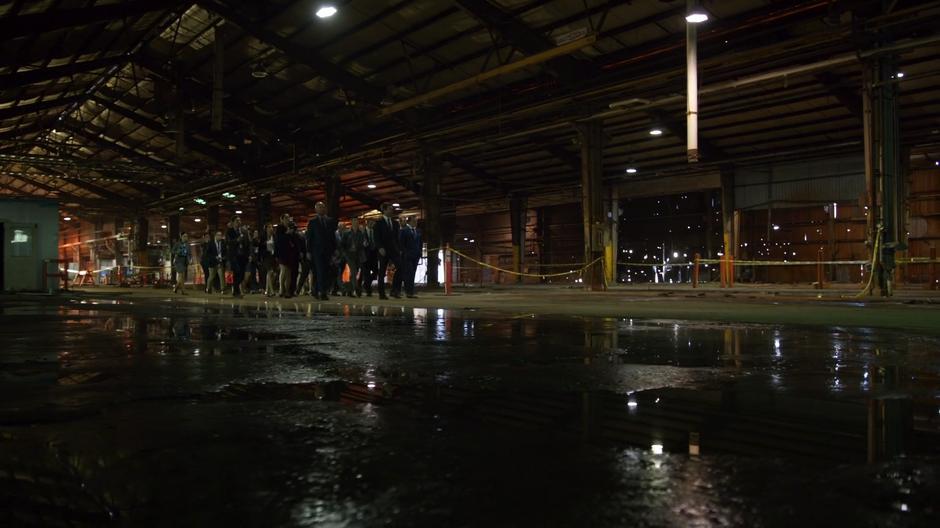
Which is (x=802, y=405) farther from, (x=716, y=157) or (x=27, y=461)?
(x=716, y=157)

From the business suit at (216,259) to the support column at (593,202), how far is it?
10.5 meters

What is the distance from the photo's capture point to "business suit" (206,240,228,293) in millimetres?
18875

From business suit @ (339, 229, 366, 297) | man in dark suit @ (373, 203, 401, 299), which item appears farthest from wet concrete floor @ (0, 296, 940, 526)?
business suit @ (339, 229, 366, 297)

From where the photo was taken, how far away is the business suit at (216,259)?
1888 cm

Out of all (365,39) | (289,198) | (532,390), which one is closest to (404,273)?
(365,39)

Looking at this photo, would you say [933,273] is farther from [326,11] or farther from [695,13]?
[326,11]

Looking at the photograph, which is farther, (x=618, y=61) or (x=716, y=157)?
(x=716, y=157)

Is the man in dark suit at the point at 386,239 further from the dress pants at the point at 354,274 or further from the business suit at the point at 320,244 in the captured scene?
the dress pants at the point at 354,274

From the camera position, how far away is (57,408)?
327 cm

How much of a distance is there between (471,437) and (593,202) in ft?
58.5

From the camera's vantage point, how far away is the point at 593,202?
784 inches

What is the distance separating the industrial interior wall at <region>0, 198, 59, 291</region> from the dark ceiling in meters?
4.27

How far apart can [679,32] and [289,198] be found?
29.6 m

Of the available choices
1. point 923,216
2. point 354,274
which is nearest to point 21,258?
point 354,274
